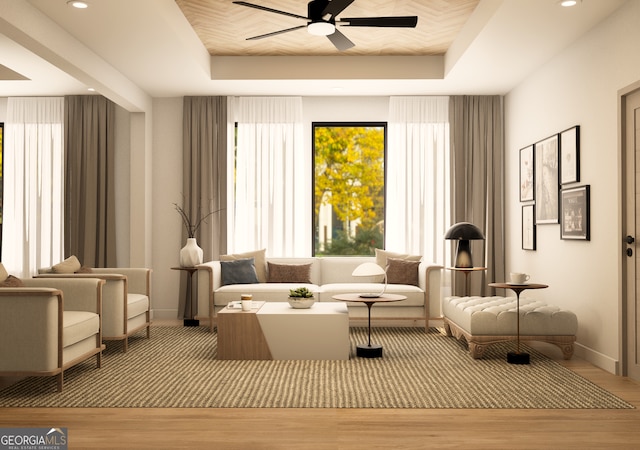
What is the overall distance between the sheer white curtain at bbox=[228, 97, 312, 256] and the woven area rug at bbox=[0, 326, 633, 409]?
8.43ft

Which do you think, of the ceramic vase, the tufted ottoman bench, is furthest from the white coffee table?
the ceramic vase

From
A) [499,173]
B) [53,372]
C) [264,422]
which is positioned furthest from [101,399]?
[499,173]

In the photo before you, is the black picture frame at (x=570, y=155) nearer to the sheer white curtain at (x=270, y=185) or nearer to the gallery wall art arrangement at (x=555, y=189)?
the gallery wall art arrangement at (x=555, y=189)

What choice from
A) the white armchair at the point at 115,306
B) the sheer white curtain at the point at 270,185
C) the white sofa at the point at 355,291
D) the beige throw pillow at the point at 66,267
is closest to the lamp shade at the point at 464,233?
the white sofa at the point at 355,291

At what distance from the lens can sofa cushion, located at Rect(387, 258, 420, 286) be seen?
293 inches

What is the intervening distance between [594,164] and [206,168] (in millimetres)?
4732

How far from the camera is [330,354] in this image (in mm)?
5559

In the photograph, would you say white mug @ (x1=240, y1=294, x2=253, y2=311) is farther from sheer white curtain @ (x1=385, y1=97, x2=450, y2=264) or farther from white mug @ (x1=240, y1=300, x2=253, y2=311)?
sheer white curtain @ (x1=385, y1=97, x2=450, y2=264)

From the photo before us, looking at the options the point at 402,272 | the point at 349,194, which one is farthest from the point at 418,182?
the point at 402,272

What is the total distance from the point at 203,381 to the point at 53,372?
1031 mm

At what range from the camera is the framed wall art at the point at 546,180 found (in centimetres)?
633

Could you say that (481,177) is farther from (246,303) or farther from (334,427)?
(334,427)

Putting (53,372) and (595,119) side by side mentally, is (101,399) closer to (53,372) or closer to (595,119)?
(53,372)

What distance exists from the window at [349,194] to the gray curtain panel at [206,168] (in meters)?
1.23
